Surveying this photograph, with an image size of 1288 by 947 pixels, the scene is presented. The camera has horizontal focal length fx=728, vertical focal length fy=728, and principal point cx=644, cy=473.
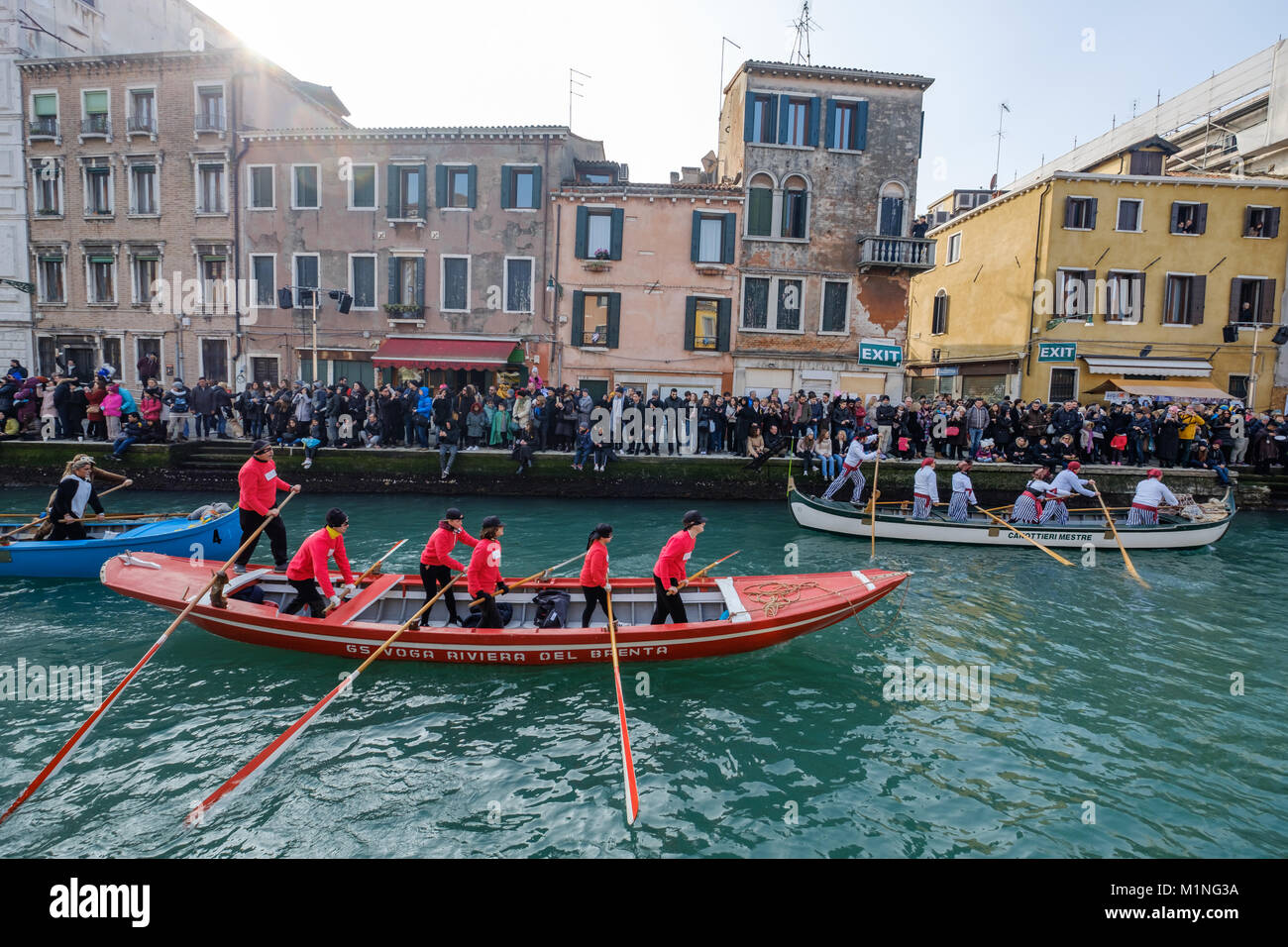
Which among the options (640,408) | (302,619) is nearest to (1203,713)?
(302,619)

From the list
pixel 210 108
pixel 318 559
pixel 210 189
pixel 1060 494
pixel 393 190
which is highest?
pixel 210 108

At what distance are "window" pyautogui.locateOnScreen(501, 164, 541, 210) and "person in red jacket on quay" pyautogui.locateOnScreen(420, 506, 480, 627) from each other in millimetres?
20261

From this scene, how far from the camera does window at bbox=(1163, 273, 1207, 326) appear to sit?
93.0ft

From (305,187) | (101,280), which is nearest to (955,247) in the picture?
(305,187)

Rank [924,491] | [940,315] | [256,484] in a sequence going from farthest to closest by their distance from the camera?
[940,315], [924,491], [256,484]

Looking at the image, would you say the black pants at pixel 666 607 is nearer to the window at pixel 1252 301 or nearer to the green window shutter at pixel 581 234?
the green window shutter at pixel 581 234

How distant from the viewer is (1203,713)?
28.9 ft

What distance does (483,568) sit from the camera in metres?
9.37

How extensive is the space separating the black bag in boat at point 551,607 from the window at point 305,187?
23.6 m

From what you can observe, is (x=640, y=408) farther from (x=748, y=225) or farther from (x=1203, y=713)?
(x=1203, y=713)

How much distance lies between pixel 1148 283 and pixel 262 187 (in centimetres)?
3453

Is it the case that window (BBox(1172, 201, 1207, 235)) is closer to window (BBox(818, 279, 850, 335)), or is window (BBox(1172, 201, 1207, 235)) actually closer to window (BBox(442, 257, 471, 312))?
window (BBox(818, 279, 850, 335))

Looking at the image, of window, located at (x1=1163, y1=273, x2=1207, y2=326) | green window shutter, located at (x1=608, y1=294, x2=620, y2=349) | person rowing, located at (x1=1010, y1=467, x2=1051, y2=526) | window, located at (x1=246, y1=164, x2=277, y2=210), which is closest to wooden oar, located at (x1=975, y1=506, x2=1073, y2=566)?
person rowing, located at (x1=1010, y1=467, x2=1051, y2=526)

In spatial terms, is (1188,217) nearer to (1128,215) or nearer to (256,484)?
(1128,215)
